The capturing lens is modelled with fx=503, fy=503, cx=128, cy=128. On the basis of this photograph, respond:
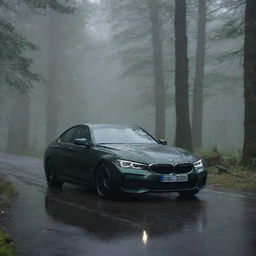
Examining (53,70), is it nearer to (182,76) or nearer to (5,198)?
(182,76)

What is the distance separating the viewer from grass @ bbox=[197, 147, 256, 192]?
13.1 m

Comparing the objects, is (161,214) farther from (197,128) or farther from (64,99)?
(64,99)

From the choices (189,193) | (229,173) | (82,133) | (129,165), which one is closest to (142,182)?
(129,165)

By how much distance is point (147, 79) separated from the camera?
166 feet

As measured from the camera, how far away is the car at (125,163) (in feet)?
32.4

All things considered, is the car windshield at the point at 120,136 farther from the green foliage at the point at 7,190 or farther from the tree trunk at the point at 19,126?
the tree trunk at the point at 19,126

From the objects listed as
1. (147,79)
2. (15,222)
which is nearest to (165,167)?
(15,222)

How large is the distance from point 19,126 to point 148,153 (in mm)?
26809

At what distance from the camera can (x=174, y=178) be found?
392 inches

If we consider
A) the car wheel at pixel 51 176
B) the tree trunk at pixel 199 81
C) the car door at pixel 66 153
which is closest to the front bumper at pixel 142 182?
the car door at pixel 66 153

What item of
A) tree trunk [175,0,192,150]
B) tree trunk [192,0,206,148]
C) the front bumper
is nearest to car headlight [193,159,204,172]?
the front bumper

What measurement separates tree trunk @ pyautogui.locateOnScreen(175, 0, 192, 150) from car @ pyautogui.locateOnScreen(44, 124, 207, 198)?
728 centimetres

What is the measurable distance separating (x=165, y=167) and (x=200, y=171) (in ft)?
3.06

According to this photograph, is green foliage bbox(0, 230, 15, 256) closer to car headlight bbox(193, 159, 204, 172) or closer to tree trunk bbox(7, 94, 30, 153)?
car headlight bbox(193, 159, 204, 172)
